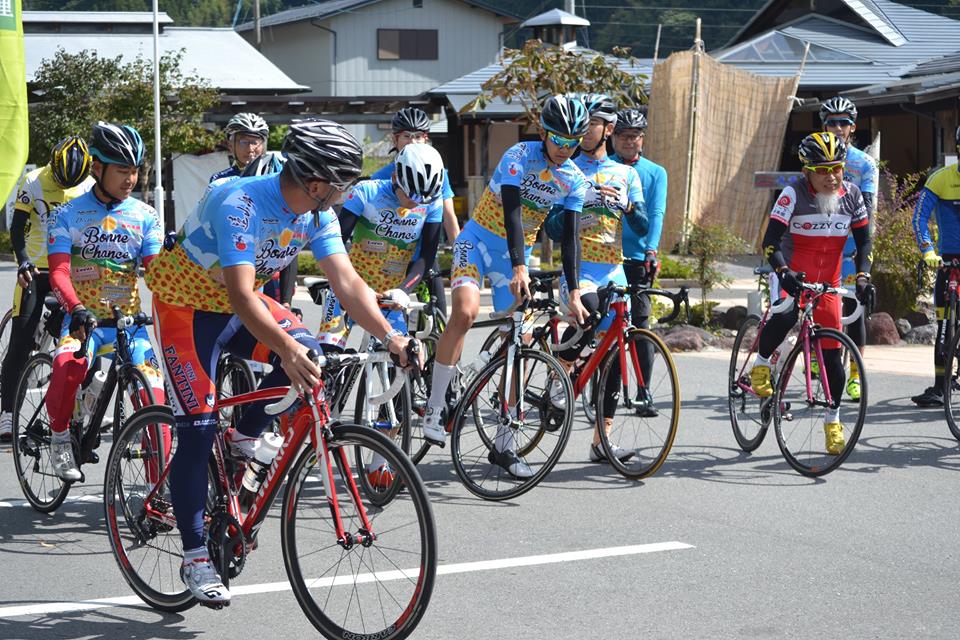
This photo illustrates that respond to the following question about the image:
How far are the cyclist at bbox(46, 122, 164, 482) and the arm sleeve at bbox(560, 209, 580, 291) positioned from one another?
2297 mm

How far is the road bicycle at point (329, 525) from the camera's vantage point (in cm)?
444

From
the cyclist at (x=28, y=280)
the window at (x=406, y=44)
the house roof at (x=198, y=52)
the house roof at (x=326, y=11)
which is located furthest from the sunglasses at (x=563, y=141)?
the window at (x=406, y=44)

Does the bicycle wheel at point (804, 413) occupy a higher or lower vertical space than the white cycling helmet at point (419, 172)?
lower

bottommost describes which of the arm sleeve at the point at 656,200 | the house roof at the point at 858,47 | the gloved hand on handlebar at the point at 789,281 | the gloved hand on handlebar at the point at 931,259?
the gloved hand on handlebar at the point at 789,281

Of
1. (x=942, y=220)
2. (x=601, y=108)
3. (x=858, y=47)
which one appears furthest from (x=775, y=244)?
(x=858, y=47)

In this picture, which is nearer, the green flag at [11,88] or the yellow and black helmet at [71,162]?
the green flag at [11,88]

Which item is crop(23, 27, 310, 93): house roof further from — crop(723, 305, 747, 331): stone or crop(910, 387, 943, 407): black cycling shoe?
crop(910, 387, 943, 407): black cycling shoe

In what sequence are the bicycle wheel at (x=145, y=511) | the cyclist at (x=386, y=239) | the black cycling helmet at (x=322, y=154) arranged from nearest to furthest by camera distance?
the black cycling helmet at (x=322, y=154) → the bicycle wheel at (x=145, y=511) → the cyclist at (x=386, y=239)

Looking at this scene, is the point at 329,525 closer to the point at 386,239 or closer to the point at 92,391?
the point at 92,391

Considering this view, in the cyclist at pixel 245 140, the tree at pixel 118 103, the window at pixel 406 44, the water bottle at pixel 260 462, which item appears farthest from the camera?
the window at pixel 406 44

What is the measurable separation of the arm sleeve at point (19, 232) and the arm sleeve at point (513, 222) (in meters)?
3.39

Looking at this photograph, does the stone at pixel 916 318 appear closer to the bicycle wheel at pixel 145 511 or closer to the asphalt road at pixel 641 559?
the asphalt road at pixel 641 559

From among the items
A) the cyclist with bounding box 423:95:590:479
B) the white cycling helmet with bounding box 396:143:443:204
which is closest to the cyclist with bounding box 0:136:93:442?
the white cycling helmet with bounding box 396:143:443:204

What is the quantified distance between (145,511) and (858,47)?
33171 mm
